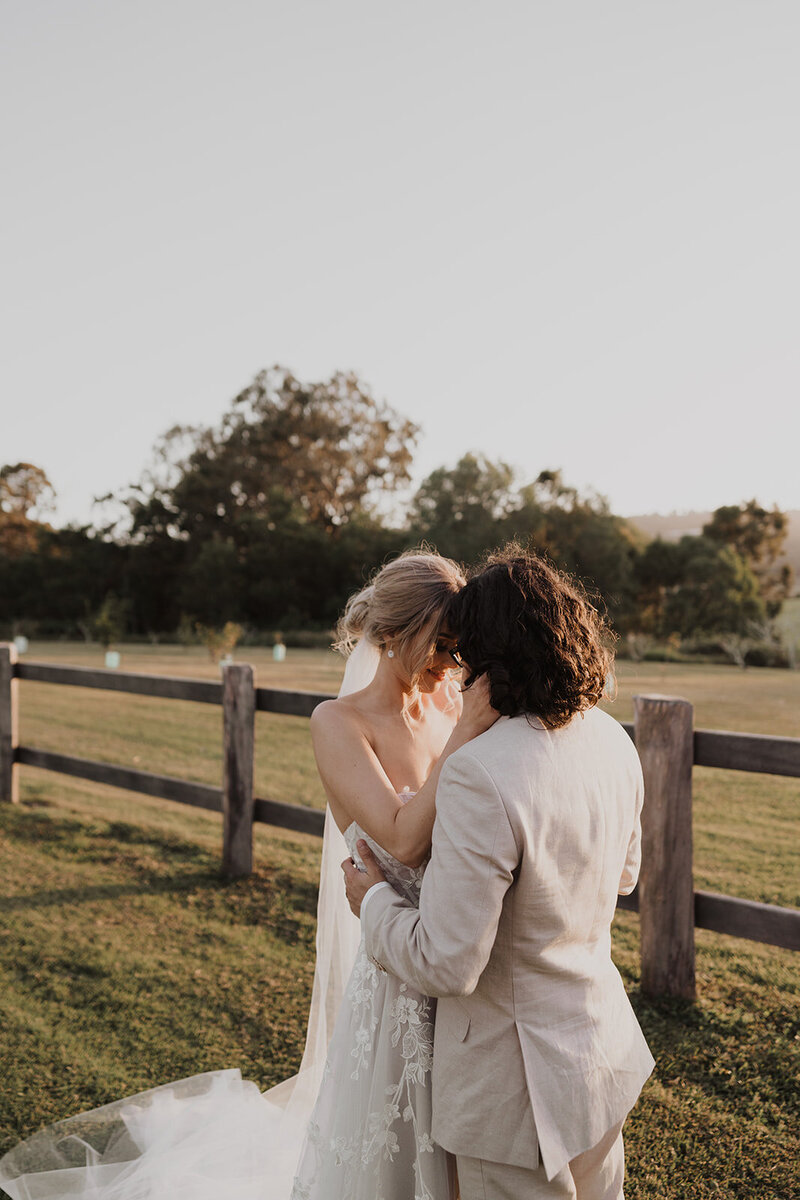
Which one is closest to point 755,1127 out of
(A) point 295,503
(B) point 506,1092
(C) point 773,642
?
(B) point 506,1092

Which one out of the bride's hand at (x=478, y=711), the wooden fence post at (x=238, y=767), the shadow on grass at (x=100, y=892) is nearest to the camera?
the bride's hand at (x=478, y=711)

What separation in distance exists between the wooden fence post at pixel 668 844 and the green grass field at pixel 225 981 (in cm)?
24

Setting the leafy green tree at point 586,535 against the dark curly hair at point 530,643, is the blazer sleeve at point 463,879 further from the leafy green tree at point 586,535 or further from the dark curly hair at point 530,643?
the leafy green tree at point 586,535

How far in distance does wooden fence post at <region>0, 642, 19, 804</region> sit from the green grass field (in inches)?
7.9

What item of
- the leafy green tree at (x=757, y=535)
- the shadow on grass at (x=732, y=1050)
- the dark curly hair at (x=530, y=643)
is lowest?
the shadow on grass at (x=732, y=1050)

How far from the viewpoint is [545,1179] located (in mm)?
1683

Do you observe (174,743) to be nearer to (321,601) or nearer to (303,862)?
(303,862)

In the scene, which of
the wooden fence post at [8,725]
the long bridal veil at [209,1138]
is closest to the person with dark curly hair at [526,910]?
the long bridal veil at [209,1138]

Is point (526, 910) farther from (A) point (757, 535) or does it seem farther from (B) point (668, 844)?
(A) point (757, 535)

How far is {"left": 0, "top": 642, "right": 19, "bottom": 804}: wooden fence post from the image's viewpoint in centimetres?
741

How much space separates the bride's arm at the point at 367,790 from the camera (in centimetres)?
204

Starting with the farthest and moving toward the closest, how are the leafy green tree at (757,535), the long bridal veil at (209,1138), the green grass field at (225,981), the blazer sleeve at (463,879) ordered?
the leafy green tree at (757,535)
the green grass field at (225,981)
the long bridal veil at (209,1138)
the blazer sleeve at (463,879)

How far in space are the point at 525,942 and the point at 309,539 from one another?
35.6m

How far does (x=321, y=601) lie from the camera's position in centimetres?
3631
